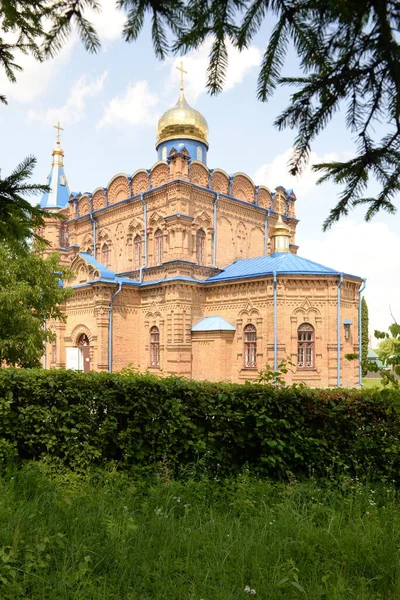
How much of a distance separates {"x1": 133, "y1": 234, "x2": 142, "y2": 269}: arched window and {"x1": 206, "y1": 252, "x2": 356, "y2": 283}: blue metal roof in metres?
4.20

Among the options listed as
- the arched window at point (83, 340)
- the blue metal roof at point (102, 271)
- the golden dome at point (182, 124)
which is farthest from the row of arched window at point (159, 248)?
the golden dome at point (182, 124)

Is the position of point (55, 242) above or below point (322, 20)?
above

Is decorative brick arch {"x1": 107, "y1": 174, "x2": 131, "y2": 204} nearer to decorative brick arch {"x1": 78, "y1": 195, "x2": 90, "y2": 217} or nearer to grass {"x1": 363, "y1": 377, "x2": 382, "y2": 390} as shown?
decorative brick arch {"x1": 78, "y1": 195, "x2": 90, "y2": 217}

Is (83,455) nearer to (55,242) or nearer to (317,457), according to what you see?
(317,457)

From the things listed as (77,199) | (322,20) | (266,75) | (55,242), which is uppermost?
(77,199)

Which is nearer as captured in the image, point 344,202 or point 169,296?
point 344,202

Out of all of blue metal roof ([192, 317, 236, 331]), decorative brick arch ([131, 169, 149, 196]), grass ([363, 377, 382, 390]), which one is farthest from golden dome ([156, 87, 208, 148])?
grass ([363, 377, 382, 390])

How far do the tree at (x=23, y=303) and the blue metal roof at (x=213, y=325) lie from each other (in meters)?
6.98

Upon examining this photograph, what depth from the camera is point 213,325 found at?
1798cm

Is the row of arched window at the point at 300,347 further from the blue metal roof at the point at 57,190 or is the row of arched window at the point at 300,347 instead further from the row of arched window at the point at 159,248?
the blue metal roof at the point at 57,190

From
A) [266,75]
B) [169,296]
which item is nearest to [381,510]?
[266,75]

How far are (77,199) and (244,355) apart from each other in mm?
14881

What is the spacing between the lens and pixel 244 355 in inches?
690

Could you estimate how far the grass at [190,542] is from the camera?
2949mm
